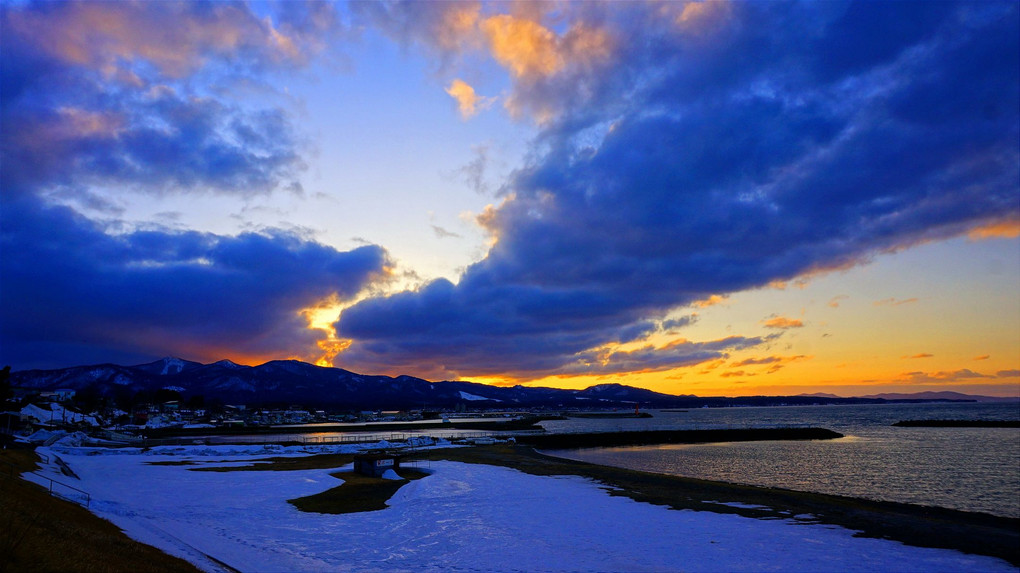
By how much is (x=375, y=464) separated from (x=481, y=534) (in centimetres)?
2414

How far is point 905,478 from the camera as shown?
2051 inches

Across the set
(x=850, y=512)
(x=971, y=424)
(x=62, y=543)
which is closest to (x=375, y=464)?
(x=62, y=543)

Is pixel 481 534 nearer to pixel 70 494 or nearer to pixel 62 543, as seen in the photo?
pixel 62 543

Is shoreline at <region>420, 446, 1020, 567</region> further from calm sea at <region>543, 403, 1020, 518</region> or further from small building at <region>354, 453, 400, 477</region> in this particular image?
small building at <region>354, 453, 400, 477</region>

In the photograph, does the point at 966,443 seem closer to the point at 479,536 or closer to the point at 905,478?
the point at 905,478

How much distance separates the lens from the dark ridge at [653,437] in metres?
109

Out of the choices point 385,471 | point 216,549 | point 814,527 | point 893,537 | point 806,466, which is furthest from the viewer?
point 806,466

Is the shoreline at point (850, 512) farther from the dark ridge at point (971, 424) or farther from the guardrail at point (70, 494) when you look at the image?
the dark ridge at point (971, 424)

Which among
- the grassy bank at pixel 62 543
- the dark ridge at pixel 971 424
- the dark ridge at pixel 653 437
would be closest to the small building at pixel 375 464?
the grassy bank at pixel 62 543

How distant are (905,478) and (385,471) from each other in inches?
1940

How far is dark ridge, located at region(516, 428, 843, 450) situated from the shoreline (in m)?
63.4

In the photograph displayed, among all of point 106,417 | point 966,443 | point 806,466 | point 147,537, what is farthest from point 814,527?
point 106,417

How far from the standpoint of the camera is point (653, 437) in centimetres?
11688

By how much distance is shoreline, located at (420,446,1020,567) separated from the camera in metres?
24.6
